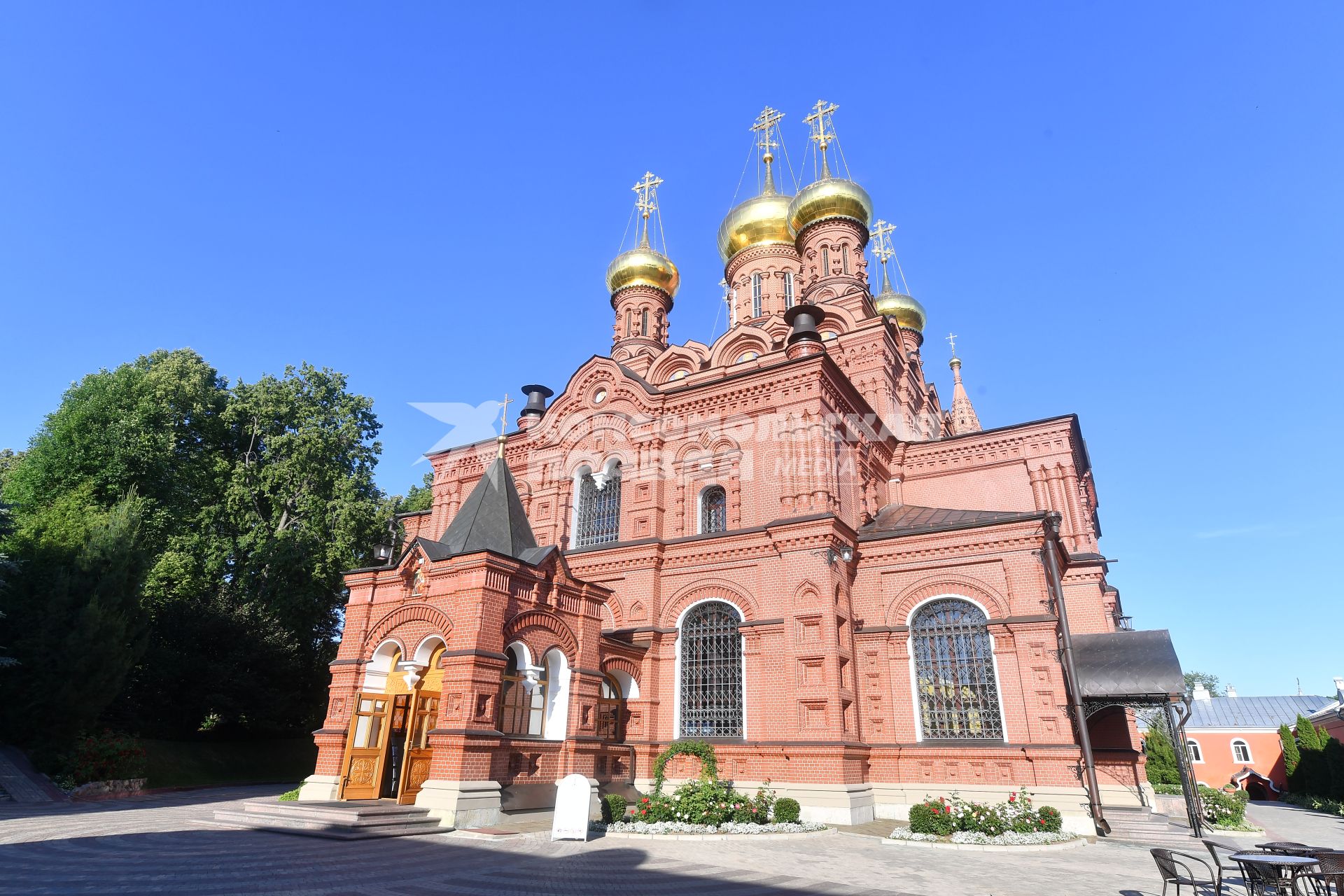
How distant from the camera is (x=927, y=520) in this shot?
15391 mm

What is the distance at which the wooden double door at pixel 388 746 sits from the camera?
38.2ft

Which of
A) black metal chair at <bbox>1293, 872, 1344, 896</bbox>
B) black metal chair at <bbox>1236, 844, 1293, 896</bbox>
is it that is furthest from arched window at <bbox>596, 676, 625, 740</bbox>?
black metal chair at <bbox>1293, 872, 1344, 896</bbox>

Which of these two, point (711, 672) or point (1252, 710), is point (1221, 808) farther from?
point (1252, 710)

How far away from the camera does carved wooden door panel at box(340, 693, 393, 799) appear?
38.4ft

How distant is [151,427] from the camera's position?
70.7ft

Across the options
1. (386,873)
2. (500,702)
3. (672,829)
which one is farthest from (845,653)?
(386,873)

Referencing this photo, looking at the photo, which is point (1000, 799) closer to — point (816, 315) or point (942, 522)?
point (942, 522)

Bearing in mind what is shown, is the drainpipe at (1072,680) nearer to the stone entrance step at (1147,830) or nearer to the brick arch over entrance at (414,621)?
the stone entrance step at (1147,830)

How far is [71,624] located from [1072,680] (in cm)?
1931

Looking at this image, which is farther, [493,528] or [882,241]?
[882,241]

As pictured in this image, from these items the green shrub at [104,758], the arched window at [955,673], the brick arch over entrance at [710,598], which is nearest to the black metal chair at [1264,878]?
the arched window at [955,673]

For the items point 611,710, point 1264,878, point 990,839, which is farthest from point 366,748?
point 1264,878

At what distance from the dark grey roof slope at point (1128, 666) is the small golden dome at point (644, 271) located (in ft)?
54.6

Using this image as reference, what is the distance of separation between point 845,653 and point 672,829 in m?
4.60
